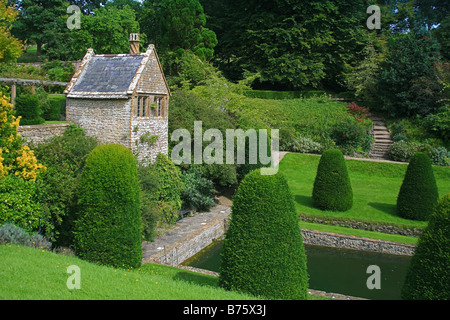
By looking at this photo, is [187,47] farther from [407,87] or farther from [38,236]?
[38,236]

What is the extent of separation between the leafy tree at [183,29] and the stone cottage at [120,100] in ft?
54.6

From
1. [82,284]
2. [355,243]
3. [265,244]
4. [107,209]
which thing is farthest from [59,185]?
[355,243]

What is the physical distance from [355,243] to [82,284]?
12.3 metres

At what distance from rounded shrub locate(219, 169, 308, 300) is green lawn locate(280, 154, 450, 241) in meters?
9.81

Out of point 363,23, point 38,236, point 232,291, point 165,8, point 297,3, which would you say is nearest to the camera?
point 232,291

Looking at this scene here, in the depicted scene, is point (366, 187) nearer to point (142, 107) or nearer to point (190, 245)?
point (190, 245)

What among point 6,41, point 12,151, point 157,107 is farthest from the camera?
point 6,41

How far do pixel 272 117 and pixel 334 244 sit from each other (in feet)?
52.7

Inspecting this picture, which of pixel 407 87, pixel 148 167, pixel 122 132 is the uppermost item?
pixel 407 87

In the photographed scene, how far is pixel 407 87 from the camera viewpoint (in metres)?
32.5

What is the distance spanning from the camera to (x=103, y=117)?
17438 millimetres

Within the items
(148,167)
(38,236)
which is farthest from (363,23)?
(38,236)

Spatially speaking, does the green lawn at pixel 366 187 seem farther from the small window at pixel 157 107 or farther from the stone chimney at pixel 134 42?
the stone chimney at pixel 134 42

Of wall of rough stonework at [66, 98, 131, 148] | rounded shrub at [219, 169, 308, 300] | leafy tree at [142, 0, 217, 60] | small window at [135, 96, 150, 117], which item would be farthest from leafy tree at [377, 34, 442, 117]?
rounded shrub at [219, 169, 308, 300]
